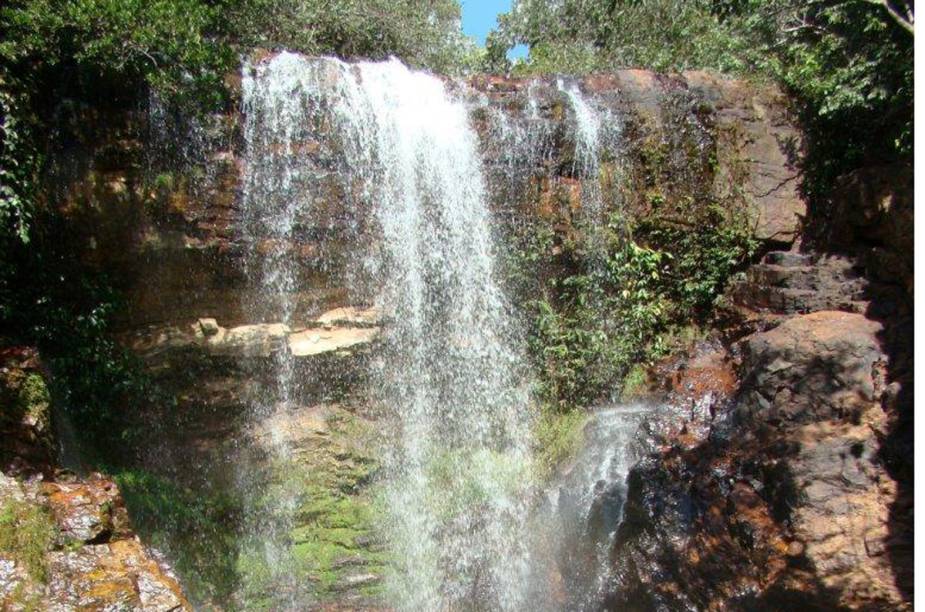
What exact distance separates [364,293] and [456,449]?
210 centimetres

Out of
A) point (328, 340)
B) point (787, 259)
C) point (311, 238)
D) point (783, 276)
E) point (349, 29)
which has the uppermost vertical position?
point (349, 29)

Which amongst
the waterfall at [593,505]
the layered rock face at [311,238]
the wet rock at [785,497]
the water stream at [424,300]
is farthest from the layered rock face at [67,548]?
the wet rock at [785,497]

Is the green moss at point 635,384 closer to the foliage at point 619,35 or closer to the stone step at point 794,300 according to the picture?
the stone step at point 794,300

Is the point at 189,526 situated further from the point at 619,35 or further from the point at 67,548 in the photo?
Result: the point at 619,35

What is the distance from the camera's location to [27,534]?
4676 mm

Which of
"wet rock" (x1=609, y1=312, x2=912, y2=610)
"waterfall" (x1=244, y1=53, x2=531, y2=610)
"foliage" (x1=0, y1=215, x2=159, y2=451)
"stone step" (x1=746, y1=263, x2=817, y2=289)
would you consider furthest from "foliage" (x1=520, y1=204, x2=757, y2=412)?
"foliage" (x1=0, y1=215, x2=159, y2=451)

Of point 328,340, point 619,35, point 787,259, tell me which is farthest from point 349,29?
point 787,259

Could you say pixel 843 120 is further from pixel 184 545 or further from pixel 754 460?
pixel 184 545

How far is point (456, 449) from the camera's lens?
8.99m

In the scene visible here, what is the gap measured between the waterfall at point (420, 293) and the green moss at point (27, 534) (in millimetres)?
4014

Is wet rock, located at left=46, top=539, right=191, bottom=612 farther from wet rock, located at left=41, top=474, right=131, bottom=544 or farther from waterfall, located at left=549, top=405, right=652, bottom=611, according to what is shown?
waterfall, located at left=549, top=405, right=652, bottom=611

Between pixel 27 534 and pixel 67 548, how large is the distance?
245mm

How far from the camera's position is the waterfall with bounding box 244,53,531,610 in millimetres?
8414

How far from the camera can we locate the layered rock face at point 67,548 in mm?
4363
